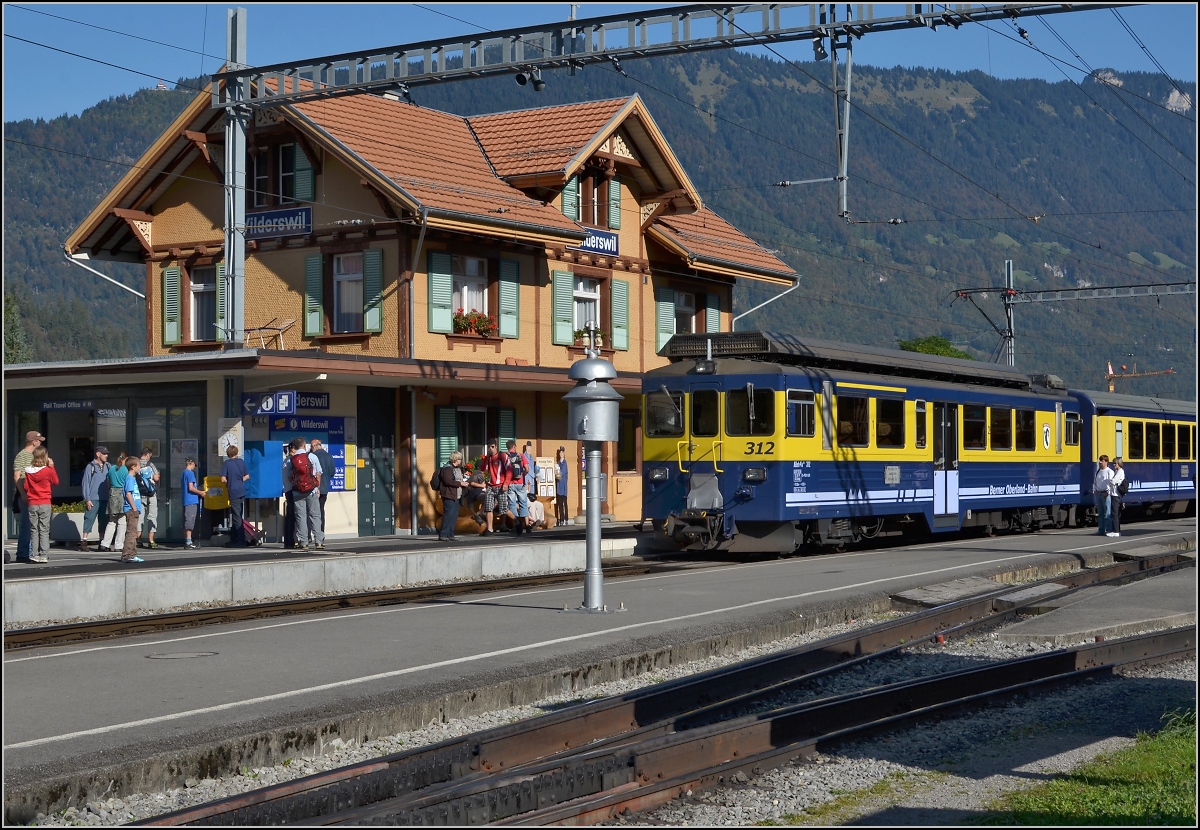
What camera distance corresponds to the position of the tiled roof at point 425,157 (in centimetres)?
2781

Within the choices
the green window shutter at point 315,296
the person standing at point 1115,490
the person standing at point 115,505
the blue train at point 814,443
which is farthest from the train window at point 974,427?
the person standing at point 115,505

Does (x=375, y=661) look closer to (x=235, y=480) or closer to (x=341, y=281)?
(x=235, y=480)

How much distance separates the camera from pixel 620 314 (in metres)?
32.9

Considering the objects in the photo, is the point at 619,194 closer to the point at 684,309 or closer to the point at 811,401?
the point at 684,309

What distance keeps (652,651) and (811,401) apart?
1013cm

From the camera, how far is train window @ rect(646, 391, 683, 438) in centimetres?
2228

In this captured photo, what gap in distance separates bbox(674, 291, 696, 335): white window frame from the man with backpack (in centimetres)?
1496

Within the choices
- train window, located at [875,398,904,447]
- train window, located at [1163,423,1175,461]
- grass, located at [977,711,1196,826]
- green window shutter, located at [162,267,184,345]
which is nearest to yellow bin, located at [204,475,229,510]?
green window shutter, located at [162,267,184,345]

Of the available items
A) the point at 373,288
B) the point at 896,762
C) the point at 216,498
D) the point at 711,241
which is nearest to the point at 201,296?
the point at 373,288

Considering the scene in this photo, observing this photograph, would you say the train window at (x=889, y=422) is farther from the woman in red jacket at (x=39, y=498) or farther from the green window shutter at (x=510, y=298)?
the woman in red jacket at (x=39, y=498)

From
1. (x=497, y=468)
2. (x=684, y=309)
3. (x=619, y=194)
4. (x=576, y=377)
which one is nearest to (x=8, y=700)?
(x=576, y=377)

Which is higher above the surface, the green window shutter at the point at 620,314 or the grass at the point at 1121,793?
the green window shutter at the point at 620,314

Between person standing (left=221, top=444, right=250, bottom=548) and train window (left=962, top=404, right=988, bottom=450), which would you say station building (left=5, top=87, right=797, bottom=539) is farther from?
train window (left=962, top=404, right=988, bottom=450)

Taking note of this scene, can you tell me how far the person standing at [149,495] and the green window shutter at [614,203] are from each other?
11.9 meters
